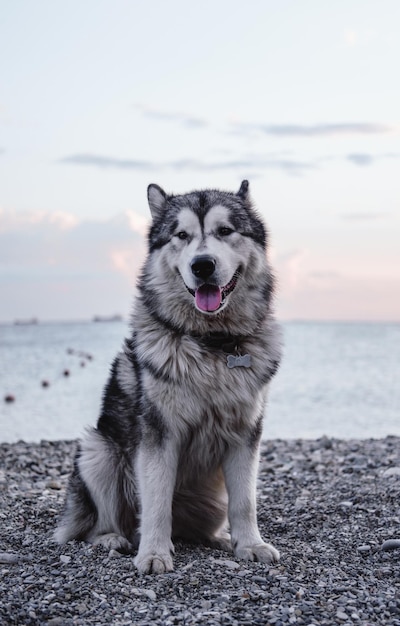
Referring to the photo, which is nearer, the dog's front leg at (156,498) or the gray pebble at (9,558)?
the dog's front leg at (156,498)

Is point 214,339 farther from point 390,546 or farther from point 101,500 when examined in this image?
point 390,546

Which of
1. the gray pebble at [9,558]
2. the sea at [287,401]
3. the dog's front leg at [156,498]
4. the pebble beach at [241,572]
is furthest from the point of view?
the sea at [287,401]

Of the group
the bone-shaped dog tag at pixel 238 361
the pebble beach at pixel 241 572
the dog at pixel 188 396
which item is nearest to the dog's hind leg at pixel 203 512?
the dog at pixel 188 396

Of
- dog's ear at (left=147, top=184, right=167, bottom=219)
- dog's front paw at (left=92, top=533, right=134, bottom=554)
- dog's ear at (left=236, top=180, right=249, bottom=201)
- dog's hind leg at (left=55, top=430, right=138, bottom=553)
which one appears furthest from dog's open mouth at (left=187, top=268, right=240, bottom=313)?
dog's front paw at (left=92, top=533, right=134, bottom=554)

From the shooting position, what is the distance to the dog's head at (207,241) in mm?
4789

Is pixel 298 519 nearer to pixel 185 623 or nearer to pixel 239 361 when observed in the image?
pixel 239 361

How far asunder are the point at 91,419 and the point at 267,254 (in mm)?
11159

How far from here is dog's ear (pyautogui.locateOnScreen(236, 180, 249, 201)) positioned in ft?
18.2

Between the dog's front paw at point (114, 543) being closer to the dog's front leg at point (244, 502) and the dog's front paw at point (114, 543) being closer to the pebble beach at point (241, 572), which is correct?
the pebble beach at point (241, 572)

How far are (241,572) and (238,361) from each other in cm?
135

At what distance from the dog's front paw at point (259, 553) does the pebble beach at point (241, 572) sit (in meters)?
0.07

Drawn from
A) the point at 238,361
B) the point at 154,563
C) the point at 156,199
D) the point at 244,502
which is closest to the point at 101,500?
the point at 154,563

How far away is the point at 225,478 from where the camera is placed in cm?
518

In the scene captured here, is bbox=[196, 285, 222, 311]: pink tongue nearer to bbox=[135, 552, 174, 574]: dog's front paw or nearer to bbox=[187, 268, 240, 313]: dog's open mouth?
bbox=[187, 268, 240, 313]: dog's open mouth
